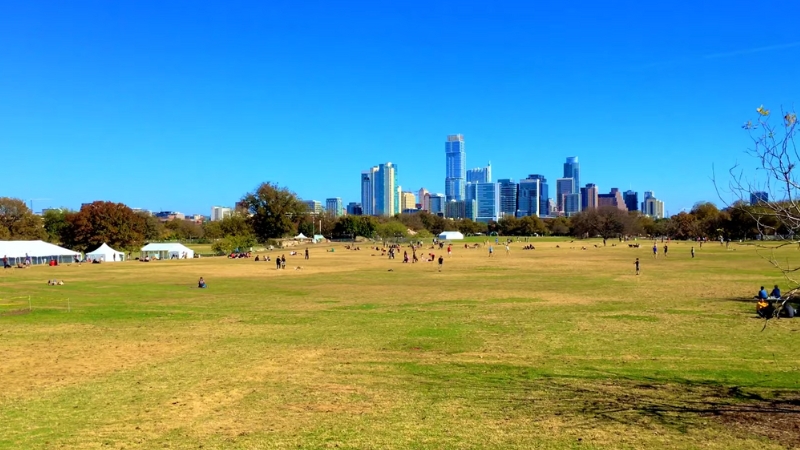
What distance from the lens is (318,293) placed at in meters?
32.8

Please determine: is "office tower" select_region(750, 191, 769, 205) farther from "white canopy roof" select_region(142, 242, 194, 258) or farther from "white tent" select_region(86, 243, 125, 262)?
"white canopy roof" select_region(142, 242, 194, 258)

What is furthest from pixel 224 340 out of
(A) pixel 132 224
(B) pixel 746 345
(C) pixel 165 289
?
(A) pixel 132 224

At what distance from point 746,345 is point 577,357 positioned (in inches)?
217

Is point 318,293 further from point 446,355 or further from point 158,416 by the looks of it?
point 158,416

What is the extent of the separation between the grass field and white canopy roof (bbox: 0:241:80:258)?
133 feet

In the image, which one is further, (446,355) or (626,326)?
(626,326)

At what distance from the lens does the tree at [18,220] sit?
86688 mm

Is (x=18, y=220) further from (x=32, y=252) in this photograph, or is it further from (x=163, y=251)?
(x=32, y=252)

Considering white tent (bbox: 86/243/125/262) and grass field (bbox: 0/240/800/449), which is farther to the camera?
white tent (bbox: 86/243/125/262)

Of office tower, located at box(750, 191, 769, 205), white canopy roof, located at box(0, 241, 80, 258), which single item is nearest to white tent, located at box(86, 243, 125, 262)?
white canopy roof, located at box(0, 241, 80, 258)

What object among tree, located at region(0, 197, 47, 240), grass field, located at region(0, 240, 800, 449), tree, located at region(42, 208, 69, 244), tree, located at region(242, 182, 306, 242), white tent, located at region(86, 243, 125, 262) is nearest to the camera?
grass field, located at region(0, 240, 800, 449)

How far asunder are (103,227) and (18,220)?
65.7ft

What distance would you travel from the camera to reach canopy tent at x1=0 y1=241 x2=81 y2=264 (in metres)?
61.7

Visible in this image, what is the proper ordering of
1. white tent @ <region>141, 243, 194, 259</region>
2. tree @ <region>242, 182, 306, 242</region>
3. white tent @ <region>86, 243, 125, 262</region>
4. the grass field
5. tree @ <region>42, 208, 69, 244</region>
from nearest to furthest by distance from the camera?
the grass field → white tent @ <region>86, 243, 125, 262</region> → white tent @ <region>141, 243, 194, 259</region> → tree @ <region>42, 208, 69, 244</region> → tree @ <region>242, 182, 306, 242</region>
